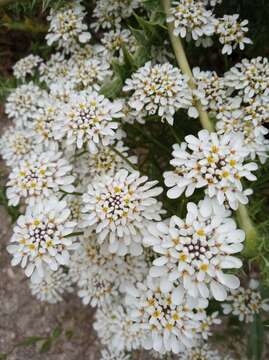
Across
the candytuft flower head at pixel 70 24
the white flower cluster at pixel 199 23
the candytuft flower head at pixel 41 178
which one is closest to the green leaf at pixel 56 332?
the candytuft flower head at pixel 41 178

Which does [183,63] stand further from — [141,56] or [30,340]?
[30,340]

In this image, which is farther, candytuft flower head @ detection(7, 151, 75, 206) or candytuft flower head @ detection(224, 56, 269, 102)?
candytuft flower head @ detection(224, 56, 269, 102)

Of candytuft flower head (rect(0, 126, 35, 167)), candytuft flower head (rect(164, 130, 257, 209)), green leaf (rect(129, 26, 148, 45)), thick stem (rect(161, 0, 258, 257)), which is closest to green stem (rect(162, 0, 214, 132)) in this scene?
thick stem (rect(161, 0, 258, 257))

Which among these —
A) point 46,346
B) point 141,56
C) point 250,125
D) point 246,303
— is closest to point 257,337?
point 246,303

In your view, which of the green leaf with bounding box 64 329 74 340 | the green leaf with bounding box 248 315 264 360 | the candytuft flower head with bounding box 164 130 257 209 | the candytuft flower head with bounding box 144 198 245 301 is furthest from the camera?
the green leaf with bounding box 64 329 74 340

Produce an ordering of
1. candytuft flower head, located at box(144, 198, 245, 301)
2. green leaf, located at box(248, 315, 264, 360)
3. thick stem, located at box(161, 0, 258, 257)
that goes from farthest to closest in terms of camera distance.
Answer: green leaf, located at box(248, 315, 264, 360) → thick stem, located at box(161, 0, 258, 257) → candytuft flower head, located at box(144, 198, 245, 301)

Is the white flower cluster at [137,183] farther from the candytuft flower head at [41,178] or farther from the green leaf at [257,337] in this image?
the green leaf at [257,337]

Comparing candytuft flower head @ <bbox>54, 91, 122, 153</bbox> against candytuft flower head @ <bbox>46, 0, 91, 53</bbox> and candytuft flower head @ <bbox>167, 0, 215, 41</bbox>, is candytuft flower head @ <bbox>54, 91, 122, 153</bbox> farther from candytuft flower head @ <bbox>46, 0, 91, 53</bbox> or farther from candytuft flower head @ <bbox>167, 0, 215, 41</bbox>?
candytuft flower head @ <bbox>46, 0, 91, 53</bbox>

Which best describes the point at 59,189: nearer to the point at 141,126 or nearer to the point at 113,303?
the point at 141,126
